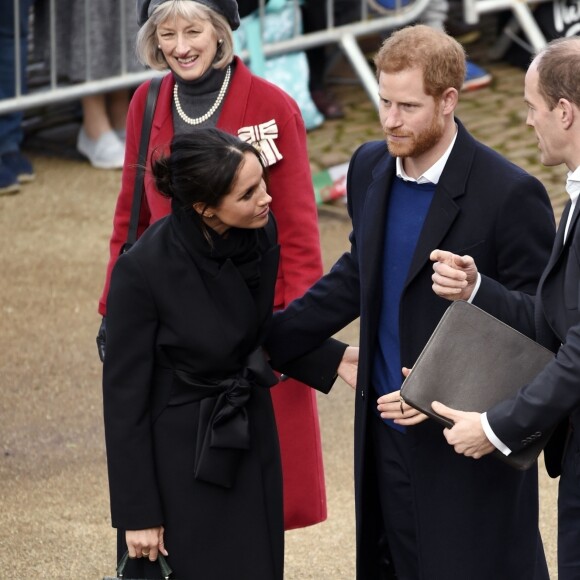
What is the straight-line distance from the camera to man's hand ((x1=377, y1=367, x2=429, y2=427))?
135 inches

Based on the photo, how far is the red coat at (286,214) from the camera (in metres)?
4.27

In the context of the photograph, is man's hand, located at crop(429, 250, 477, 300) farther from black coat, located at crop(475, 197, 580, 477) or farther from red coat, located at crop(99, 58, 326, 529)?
red coat, located at crop(99, 58, 326, 529)

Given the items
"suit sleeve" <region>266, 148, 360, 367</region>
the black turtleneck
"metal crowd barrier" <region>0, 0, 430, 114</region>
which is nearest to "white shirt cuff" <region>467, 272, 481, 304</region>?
"suit sleeve" <region>266, 148, 360, 367</region>

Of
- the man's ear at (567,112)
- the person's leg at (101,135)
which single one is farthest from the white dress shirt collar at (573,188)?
the person's leg at (101,135)

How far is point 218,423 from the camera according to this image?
11.4ft

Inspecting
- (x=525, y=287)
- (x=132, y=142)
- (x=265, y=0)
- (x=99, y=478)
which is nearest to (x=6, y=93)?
(x=265, y=0)

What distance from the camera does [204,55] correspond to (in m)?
4.25

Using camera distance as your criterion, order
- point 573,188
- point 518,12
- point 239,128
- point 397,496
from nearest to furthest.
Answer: point 573,188 < point 397,496 < point 239,128 < point 518,12

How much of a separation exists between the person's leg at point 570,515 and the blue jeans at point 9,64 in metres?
5.49

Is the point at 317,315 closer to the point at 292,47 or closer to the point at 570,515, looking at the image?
the point at 570,515

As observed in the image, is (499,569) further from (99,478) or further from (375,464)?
(99,478)

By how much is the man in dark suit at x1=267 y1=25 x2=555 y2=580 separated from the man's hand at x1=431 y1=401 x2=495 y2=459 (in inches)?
7.6

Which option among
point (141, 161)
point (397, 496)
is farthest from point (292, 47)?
point (397, 496)

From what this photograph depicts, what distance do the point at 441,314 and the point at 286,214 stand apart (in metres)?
0.89
